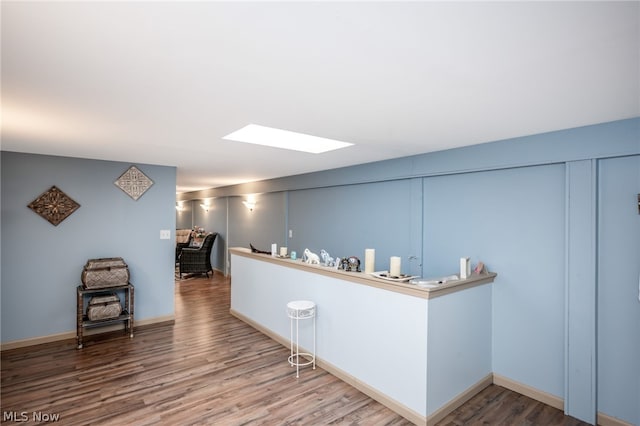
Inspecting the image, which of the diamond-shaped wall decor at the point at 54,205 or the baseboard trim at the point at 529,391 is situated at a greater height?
the diamond-shaped wall decor at the point at 54,205

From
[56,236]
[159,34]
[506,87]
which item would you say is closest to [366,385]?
[506,87]

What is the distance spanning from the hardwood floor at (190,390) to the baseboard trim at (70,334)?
0.28ft

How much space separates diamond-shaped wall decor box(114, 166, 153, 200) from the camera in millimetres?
4559

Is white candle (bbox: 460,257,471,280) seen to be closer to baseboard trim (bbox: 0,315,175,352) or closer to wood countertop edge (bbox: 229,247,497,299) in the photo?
wood countertop edge (bbox: 229,247,497,299)

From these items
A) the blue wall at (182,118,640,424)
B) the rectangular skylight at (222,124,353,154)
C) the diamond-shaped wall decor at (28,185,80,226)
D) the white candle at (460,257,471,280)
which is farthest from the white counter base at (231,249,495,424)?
the diamond-shaped wall decor at (28,185,80,226)

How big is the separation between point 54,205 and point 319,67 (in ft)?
13.8

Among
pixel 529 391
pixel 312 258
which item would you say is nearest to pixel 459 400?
pixel 529 391

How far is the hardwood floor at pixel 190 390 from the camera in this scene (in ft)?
8.40

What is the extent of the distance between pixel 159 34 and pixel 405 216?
3408mm

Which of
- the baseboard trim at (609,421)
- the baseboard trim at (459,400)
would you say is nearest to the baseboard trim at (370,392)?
the baseboard trim at (459,400)

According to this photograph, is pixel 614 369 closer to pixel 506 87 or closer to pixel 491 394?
Answer: pixel 491 394

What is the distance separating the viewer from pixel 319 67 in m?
1.61

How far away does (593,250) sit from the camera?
258cm

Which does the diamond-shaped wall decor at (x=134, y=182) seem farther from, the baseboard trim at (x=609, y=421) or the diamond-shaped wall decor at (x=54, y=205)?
the baseboard trim at (x=609, y=421)
